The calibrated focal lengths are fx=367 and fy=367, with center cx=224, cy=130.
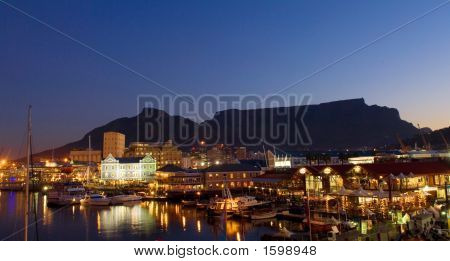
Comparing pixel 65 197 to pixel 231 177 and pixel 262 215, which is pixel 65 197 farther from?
pixel 262 215

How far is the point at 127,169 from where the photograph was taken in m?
60.3

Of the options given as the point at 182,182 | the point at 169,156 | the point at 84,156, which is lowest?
the point at 182,182

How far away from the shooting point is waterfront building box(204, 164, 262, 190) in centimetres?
4222

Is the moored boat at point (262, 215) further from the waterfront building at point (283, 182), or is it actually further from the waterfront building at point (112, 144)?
the waterfront building at point (112, 144)

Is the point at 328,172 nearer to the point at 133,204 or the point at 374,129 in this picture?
the point at 133,204

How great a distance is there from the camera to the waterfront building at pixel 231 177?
42219 mm

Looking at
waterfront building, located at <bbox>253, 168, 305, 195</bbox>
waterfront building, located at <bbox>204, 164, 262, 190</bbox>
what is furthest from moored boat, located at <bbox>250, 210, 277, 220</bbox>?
waterfront building, located at <bbox>204, 164, 262, 190</bbox>

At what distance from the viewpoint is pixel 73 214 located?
3106 cm

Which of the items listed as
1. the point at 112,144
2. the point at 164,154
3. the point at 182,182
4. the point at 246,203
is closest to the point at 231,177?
the point at 182,182

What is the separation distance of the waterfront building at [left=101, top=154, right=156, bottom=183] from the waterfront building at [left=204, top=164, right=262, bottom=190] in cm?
1983

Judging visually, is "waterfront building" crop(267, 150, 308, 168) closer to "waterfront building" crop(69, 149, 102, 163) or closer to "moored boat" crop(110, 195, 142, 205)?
"moored boat" crop(110, 195, 142, 205)

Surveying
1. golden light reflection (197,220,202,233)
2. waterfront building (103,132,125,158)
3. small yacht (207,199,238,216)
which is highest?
waterfront building (103,132,125,158)

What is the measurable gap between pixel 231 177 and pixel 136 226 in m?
19.4

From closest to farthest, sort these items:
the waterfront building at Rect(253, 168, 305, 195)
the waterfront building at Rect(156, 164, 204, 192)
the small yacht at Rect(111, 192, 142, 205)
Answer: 1. the waterfront building at Rect(253, 168, 305, 195)
2. the small yacht at Rect(111, 192, 142, 205)
3. the waterfront building at Rect(156, 164, 204, 192)
